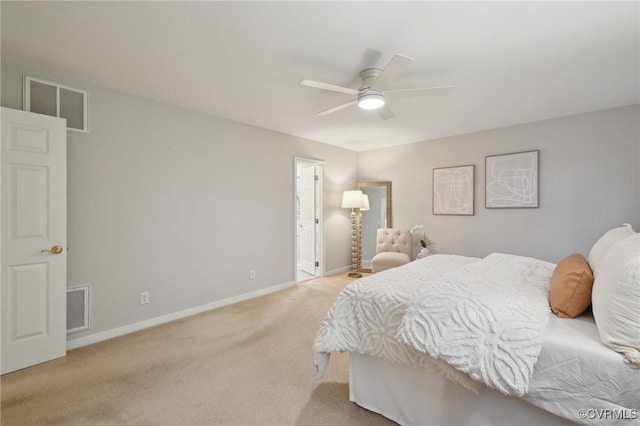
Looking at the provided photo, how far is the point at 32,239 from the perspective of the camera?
2.30 m

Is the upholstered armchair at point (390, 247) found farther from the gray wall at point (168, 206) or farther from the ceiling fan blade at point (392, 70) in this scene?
the ceiling fan blade at point (392, 70)

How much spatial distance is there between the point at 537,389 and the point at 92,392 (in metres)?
2.68

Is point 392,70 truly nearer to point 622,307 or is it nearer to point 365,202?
point 622,307

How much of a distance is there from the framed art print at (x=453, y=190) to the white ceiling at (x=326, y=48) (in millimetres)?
1347

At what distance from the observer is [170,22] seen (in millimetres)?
1828

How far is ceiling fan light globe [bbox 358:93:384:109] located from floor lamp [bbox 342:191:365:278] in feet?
9.09

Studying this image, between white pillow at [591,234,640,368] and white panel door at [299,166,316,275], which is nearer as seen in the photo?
white pillow at [591,234,640,368]

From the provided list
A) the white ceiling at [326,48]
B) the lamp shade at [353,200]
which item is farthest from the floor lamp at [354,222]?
the white ceiling at [326,48]

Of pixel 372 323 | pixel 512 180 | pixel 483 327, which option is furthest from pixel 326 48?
pixel 512 180

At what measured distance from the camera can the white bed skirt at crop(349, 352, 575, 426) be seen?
133cm

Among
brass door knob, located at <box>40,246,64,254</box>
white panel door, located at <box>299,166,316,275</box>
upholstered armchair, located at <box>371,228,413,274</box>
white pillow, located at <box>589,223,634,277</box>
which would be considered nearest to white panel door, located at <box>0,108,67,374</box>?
brass door knob, located at <box>40,246,64,254</box>

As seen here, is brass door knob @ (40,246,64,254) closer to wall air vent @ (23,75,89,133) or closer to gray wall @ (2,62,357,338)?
gray wall @ (2,62,357,338)

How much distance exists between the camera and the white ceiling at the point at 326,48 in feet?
5.68

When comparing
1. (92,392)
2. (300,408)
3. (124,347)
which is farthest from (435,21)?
(124,347)
